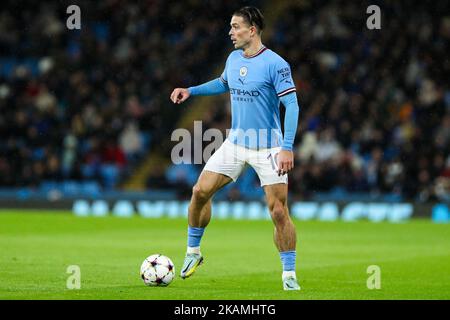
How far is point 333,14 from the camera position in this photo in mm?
26641

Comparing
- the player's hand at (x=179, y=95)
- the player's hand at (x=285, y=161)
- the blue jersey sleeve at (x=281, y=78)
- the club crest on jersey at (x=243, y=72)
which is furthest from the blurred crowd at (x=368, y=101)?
the player's hand at (x=285, y=161)

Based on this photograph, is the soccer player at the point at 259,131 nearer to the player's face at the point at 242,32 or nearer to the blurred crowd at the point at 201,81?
the player's face at the point at 242,32

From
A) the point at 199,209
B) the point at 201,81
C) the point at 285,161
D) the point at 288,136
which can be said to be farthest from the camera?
the point at 201,81

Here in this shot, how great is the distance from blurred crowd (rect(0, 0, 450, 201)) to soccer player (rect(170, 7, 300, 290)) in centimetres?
1306

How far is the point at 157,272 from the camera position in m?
9.34

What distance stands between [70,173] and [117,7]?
20.8ft

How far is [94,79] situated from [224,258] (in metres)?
15.3

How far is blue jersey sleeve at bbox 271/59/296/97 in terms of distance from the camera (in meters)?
9.25

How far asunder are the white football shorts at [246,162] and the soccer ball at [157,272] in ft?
3.56

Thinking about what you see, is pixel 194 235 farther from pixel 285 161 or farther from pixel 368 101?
pixel 368 101

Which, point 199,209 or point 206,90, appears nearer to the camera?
point 199,209

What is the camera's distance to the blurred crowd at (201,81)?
23.2 metres

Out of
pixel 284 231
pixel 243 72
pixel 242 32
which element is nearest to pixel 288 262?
pixel 284 231
